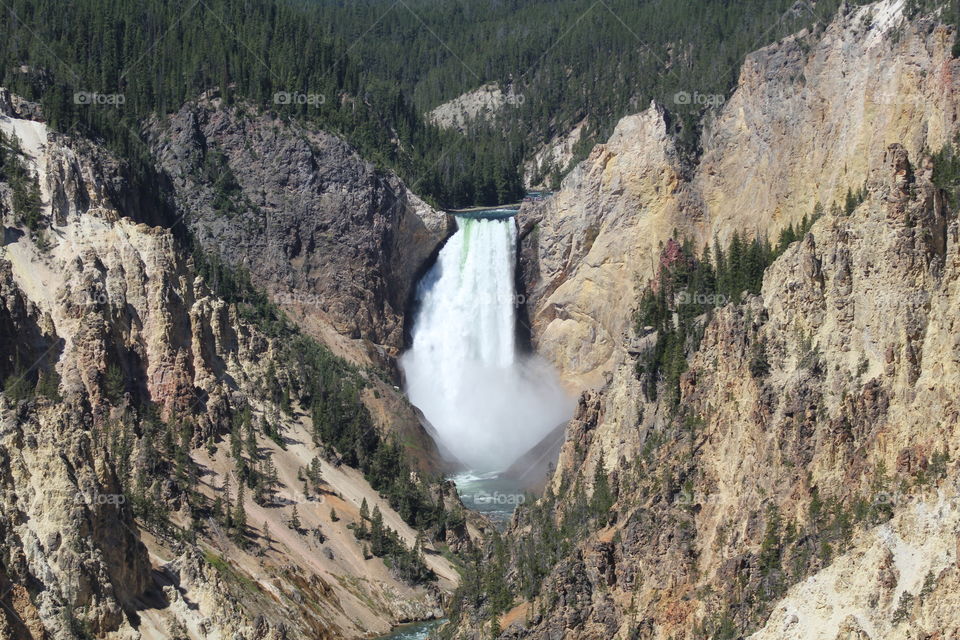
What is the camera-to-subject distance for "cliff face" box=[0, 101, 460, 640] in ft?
324

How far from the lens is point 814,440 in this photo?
306 feet

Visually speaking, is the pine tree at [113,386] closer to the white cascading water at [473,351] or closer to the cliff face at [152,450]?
the cliff face at [152,450]

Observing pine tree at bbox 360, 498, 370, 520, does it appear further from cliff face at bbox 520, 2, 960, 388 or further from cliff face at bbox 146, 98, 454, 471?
cliff face at bbox 146, 98, 454, 471

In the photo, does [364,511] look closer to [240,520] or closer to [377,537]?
[377,537]

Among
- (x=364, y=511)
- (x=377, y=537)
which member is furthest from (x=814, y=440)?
(x=364, y=511)

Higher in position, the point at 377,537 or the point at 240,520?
the point at 240,520

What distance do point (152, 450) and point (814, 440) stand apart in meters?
51.6

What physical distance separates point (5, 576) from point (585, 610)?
97.5 ft

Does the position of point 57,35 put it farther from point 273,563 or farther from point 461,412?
point 273,563

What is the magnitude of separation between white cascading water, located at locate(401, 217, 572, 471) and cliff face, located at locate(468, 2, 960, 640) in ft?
131

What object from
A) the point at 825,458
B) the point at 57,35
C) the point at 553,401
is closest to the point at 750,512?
the point at 825,458

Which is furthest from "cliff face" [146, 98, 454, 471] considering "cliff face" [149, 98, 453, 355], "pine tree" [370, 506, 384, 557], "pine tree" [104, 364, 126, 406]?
"pine tree" [104, 364, 126, 406]

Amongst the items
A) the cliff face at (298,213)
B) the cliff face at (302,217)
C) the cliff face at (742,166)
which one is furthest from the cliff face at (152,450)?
the cliff face at (742,166)

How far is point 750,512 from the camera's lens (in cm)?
9456
